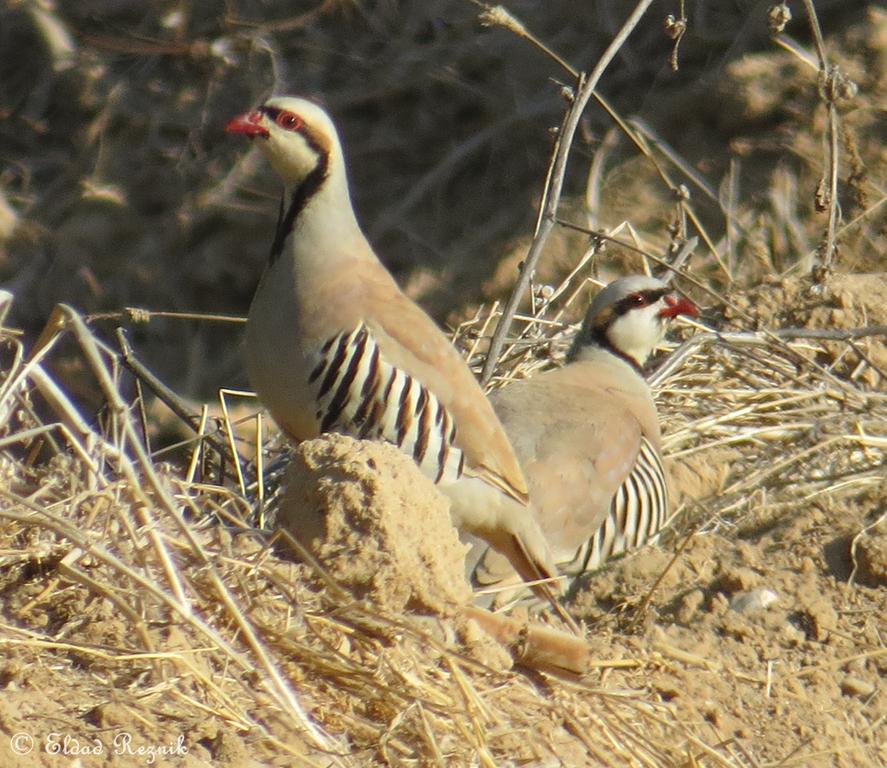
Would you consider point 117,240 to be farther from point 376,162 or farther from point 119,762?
point 119,762

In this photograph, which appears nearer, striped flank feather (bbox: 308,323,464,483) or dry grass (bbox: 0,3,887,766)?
dry grass (bbox: 0,3,887,766)

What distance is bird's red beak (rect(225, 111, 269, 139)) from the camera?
16.2 ft

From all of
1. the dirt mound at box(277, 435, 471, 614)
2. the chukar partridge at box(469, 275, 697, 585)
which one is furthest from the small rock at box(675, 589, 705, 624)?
the dirt mound at box(277, 435, 471, 614)

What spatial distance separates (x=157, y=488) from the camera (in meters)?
2.69

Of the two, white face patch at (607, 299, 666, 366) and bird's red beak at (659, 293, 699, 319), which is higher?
bird's red beak at (659, 293, 699, 319)

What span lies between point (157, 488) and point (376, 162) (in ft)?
22.7

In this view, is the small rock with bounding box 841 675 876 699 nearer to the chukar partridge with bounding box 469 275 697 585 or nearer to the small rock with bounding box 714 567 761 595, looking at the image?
the small rock with bounding box 714 567 761 595

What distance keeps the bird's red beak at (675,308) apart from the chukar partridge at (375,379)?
1.08 m

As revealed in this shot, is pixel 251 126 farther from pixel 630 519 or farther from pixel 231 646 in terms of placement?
pixel 231 646

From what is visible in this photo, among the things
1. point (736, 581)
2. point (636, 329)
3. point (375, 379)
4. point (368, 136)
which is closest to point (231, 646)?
point (736, 581)

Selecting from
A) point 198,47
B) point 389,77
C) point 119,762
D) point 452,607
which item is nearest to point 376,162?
point 389,77

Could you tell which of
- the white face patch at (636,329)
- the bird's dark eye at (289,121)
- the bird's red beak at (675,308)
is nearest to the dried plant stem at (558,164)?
the white face patch at (636,329)

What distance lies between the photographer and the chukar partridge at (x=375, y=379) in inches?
182

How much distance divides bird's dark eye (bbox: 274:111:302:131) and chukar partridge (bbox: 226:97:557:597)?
11.2 inches
